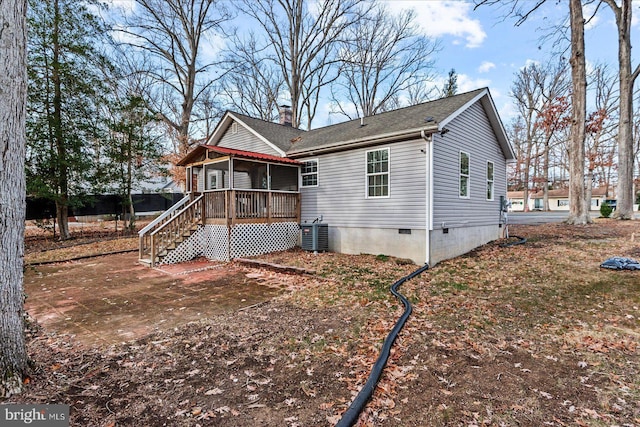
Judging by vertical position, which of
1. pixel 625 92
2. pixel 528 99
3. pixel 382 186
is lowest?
pixel 382 186

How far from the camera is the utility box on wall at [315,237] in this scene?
9.72 m

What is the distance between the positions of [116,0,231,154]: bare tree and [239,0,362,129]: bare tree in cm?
356

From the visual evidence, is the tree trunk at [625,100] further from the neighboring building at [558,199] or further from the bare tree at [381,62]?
the neighboring building at [558,199]

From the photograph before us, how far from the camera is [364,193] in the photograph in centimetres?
934

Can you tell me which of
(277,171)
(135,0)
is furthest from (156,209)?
(277,171)

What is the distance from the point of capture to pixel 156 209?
25547mm

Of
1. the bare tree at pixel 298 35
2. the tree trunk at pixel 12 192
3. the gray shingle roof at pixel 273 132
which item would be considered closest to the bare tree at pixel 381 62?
the bare tree at pixel 298 35

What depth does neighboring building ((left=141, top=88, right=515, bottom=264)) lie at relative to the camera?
829 cm

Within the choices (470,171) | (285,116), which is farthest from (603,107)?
(285,116)

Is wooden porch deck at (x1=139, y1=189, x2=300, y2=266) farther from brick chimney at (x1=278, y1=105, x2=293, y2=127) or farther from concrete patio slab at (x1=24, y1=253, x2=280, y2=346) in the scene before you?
brick chimney at (x1=278, y1=105, x2=293, y2=127)

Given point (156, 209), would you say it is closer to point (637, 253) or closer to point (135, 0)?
point (135, 0)

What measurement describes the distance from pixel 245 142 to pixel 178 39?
11912 mm

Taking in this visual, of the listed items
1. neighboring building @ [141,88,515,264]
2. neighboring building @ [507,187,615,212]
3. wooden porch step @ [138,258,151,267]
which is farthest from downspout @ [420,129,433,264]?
neighboring building @ [507,187,615,212]

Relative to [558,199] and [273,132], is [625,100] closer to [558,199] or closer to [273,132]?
[273,132]
